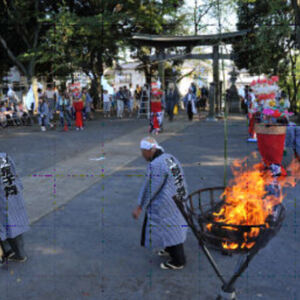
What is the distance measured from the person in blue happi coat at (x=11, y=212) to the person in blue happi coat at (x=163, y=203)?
141cm

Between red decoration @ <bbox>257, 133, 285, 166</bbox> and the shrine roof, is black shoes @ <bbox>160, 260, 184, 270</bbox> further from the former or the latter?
the shrine roof

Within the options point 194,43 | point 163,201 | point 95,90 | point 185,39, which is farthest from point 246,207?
point 95,90

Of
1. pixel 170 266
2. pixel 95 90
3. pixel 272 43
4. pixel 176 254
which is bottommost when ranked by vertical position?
pixel 170 266

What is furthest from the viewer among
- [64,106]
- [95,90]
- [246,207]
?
[95,90]

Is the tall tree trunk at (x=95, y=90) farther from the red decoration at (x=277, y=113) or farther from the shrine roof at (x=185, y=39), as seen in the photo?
the red decoration at (x=277, y=113)

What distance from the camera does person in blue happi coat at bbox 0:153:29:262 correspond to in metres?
4.26

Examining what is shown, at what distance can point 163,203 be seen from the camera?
4082 millimetres

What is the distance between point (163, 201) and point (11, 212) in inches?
68.7

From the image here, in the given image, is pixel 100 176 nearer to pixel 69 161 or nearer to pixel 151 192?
pixel 69 161

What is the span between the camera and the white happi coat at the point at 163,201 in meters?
4.00

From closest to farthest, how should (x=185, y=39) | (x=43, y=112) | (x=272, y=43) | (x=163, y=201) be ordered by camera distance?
(x=163, y=201) < (x=272, y=43) < (x=43, y=112) < (x=185, y=39)

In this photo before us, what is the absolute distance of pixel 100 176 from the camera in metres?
8.15

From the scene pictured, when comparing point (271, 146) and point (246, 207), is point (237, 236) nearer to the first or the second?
point (246, 207)

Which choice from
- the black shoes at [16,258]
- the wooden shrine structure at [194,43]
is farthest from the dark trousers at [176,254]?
the wooden shrine structure at [194,43]
